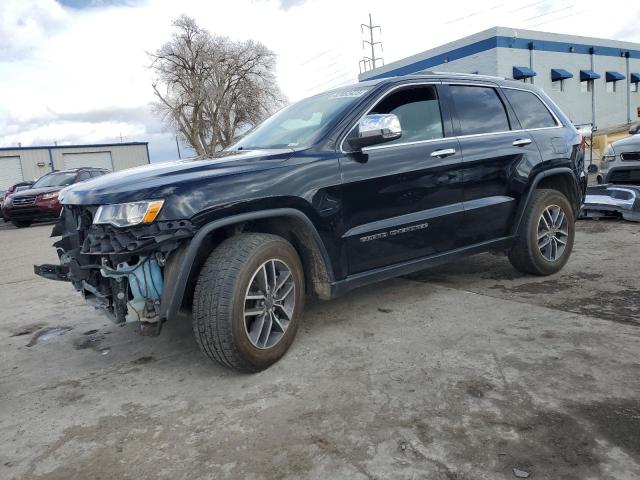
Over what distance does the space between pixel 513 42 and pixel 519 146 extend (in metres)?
26.2

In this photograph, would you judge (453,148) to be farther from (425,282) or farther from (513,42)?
(513,42)

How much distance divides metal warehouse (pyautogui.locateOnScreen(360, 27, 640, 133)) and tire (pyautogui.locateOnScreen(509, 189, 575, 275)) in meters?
23.0

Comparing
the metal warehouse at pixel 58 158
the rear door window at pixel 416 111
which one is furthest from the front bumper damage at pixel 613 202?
the metal warehouse at pixel 58 158

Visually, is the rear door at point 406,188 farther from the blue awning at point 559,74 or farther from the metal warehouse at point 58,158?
the metal warehouse at point 58,158

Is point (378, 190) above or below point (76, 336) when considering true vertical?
above

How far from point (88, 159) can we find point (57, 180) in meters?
34.1

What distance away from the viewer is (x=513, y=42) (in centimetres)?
2730

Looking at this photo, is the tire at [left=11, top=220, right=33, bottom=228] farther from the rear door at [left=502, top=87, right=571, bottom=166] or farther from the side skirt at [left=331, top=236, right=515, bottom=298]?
the rear door at [left=502, top=87, right=571, bottom=166]

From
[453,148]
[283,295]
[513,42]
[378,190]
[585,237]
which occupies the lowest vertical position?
[585,237]

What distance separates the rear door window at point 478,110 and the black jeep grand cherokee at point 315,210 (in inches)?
0.6

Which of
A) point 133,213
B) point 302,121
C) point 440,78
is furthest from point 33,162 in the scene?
point 133,213

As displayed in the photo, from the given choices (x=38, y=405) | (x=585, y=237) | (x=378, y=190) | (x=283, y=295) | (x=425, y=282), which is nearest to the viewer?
(x=38, y=405)

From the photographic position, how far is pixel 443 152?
3.95 meters

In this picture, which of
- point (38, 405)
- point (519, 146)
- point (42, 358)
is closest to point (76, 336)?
point (42, 358)
